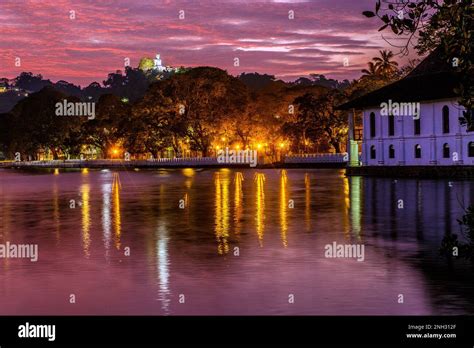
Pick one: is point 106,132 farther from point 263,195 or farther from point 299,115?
point 263,195

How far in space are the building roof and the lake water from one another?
137ft

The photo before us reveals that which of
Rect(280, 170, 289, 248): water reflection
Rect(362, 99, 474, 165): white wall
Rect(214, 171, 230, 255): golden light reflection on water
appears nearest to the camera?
Rect(214, 171, 230, 255): golden light reflection on water

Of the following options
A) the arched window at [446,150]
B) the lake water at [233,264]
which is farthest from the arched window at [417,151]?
the lake water at [233,264]

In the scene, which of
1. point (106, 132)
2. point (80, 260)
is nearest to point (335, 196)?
point (80, 260)

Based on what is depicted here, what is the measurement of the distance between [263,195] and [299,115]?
6848 centimetres

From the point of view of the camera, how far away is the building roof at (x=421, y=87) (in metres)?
71.1

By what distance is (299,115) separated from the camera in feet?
356

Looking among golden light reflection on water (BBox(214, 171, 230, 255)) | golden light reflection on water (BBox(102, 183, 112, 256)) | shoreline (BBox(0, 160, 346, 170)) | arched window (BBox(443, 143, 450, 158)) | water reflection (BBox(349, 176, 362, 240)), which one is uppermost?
A: arched window (BBox(443, 143, 450, 158))

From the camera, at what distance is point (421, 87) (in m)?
75.2

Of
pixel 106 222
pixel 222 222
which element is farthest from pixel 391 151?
pixel 106 222

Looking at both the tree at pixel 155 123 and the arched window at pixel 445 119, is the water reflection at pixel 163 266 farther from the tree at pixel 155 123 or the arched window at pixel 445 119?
the tree at pixel 155 123

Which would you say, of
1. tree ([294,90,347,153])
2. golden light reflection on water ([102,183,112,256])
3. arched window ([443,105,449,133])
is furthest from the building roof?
golden light reflection on water ([102,183,112,256])

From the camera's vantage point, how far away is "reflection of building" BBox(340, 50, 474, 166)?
68938 millimetres

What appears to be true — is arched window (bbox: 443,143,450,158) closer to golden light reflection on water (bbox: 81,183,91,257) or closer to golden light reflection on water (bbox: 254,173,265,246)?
golden light reflection on water (bbox: 254,173,265,246)
